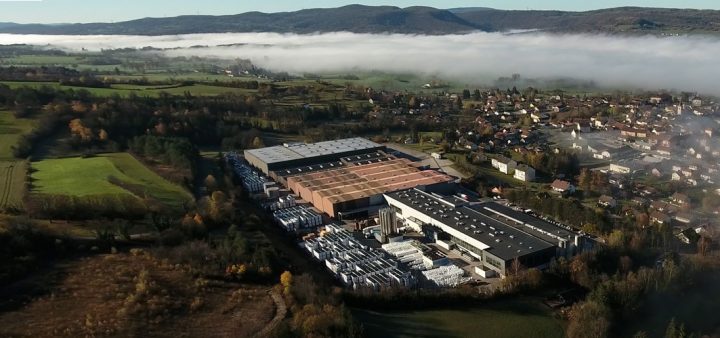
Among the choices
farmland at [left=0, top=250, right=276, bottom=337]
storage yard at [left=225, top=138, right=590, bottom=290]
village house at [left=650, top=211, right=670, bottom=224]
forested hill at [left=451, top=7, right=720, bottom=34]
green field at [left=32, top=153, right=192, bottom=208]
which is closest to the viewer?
farmland at [left=0, top=250, right=276, bottom=337]

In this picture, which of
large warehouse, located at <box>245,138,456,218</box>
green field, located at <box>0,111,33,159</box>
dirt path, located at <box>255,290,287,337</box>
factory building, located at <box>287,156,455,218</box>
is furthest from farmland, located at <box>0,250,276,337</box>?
green field, located at <box>0,111,33,159</box>

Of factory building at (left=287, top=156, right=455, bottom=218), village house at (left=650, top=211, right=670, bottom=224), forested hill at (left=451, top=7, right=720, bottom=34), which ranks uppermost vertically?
forested hill at (left=451, top=7, right=720, bottom=34)

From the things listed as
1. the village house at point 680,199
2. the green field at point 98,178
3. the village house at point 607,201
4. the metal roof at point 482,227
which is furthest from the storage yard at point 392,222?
the village house at point 680,199

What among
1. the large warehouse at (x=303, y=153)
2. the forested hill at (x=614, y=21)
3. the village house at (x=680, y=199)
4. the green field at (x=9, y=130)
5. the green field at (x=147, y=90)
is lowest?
the village house at (x=680, y=199)

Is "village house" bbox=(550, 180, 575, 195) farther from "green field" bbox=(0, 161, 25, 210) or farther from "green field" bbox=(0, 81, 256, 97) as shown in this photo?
"green field" bbox=(0, 81, 256, 97)

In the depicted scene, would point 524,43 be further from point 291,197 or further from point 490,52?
point 291,197

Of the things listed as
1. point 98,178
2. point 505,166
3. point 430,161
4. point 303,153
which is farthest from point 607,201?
point 98,178

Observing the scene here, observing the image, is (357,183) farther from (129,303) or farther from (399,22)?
(399,22)

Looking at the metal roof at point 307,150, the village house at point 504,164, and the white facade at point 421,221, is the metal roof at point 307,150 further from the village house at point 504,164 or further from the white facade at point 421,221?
the white facade at point 421,221
